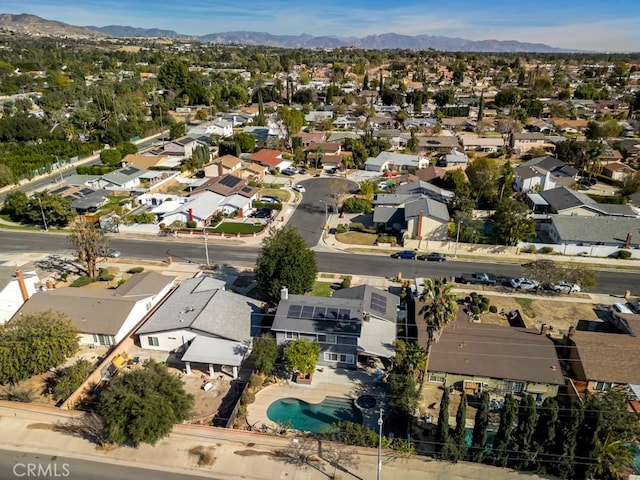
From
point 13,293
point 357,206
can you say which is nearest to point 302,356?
point 13,293

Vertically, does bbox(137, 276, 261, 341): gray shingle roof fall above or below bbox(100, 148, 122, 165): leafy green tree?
below

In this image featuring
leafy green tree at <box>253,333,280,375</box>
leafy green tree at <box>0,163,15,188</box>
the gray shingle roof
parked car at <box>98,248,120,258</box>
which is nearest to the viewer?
leafy green tree at <box>253,333,280,375</box>

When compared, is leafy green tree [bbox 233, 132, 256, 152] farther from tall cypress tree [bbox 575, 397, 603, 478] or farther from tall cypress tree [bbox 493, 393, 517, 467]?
tall cypress tree [bbox 575, 397, 603, 478]

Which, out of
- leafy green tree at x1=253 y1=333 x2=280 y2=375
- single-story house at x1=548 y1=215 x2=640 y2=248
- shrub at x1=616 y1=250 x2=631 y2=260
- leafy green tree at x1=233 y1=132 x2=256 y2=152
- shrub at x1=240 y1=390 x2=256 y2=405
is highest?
leafy green tree at x1=233 y1=132 x2=256 y2=152

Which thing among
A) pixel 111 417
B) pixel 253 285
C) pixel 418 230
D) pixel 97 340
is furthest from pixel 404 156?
pixel 111 417

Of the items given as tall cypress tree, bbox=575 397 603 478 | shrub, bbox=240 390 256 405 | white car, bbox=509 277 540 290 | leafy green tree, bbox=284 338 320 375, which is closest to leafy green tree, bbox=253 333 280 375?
leafy green tree, bbox=284 338 320 375

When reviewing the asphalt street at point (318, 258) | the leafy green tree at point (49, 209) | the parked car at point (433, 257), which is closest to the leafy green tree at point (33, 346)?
the asphalt street at point (318, 258)

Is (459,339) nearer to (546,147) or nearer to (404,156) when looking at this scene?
(404,156)
